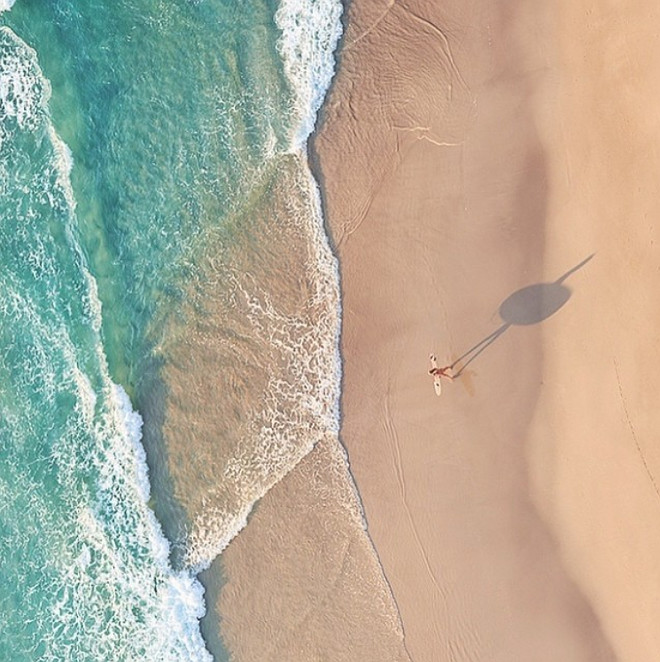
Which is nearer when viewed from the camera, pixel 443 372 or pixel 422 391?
pixel 443 372

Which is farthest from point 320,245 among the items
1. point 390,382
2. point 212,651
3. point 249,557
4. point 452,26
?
point 212,651

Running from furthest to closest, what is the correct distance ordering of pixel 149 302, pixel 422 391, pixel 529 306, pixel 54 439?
pixel 54 439
pixel 149 302
pixel 422 391
pixel 529 306

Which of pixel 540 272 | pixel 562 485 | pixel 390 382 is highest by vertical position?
pixel 540 272

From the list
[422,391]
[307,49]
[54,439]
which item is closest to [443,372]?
[422,391]

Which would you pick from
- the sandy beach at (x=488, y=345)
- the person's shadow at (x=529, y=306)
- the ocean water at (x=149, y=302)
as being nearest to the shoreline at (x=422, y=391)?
the sandy beach at (x=488, y=345)

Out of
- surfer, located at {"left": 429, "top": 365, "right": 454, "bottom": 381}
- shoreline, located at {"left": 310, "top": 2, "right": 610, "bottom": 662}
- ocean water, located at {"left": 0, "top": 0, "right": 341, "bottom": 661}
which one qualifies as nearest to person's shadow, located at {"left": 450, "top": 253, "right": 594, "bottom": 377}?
shoreline, located at {"left": 310, "top": 2, "right": 610, "bottom": 662}

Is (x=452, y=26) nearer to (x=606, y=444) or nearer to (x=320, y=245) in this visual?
(x=320, y=245)

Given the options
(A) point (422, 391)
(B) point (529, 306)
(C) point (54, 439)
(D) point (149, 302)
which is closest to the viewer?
(B) point (529, 306)

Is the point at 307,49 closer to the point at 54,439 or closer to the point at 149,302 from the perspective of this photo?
the point at 149,302
